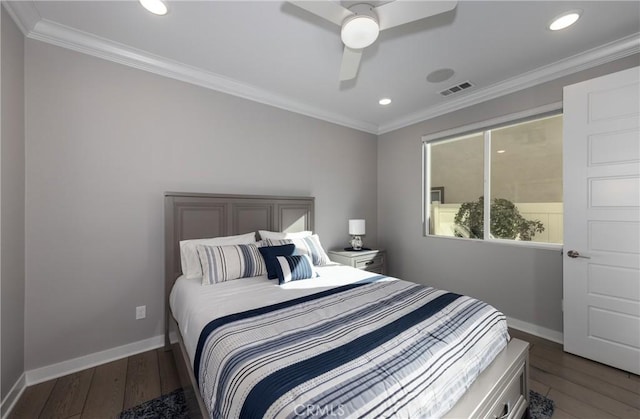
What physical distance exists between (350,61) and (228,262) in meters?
1.84

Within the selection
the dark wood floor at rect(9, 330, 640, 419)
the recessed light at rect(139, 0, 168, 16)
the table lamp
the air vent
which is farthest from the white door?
the recessed light at rect(139, 0, 168, 16)

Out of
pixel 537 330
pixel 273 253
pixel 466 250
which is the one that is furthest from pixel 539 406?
pixel 273 253

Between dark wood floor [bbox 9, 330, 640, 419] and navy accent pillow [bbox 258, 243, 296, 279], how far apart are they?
1.05 m

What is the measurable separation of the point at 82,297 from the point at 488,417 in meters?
2.83

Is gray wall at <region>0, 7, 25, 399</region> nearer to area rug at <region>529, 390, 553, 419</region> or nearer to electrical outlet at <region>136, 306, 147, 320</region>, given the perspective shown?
electrical outlet at <region>136, 306, 147, 320</region>

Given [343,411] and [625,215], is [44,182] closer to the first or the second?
[343,411]

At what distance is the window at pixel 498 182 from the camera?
275 cm

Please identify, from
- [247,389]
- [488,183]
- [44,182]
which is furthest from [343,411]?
[488,183]

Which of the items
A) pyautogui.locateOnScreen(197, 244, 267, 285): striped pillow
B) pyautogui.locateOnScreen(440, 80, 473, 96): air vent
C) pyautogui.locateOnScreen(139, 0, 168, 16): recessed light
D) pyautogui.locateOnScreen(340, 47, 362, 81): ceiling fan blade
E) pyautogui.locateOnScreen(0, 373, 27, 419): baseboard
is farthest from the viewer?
pyautogui.locateOnScreen(440, 80, 473, 96): air vent

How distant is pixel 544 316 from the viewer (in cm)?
267

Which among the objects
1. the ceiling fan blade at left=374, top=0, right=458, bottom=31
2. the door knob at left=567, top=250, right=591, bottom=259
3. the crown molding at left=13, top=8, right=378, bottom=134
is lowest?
the door knob at left=567, top=250, right=591, bottom=259

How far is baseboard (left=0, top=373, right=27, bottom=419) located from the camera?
1.65 meters

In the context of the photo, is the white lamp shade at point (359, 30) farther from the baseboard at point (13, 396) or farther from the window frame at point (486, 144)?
the baseboard at point (13, 396)

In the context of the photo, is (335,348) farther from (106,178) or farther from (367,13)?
(106,178)
